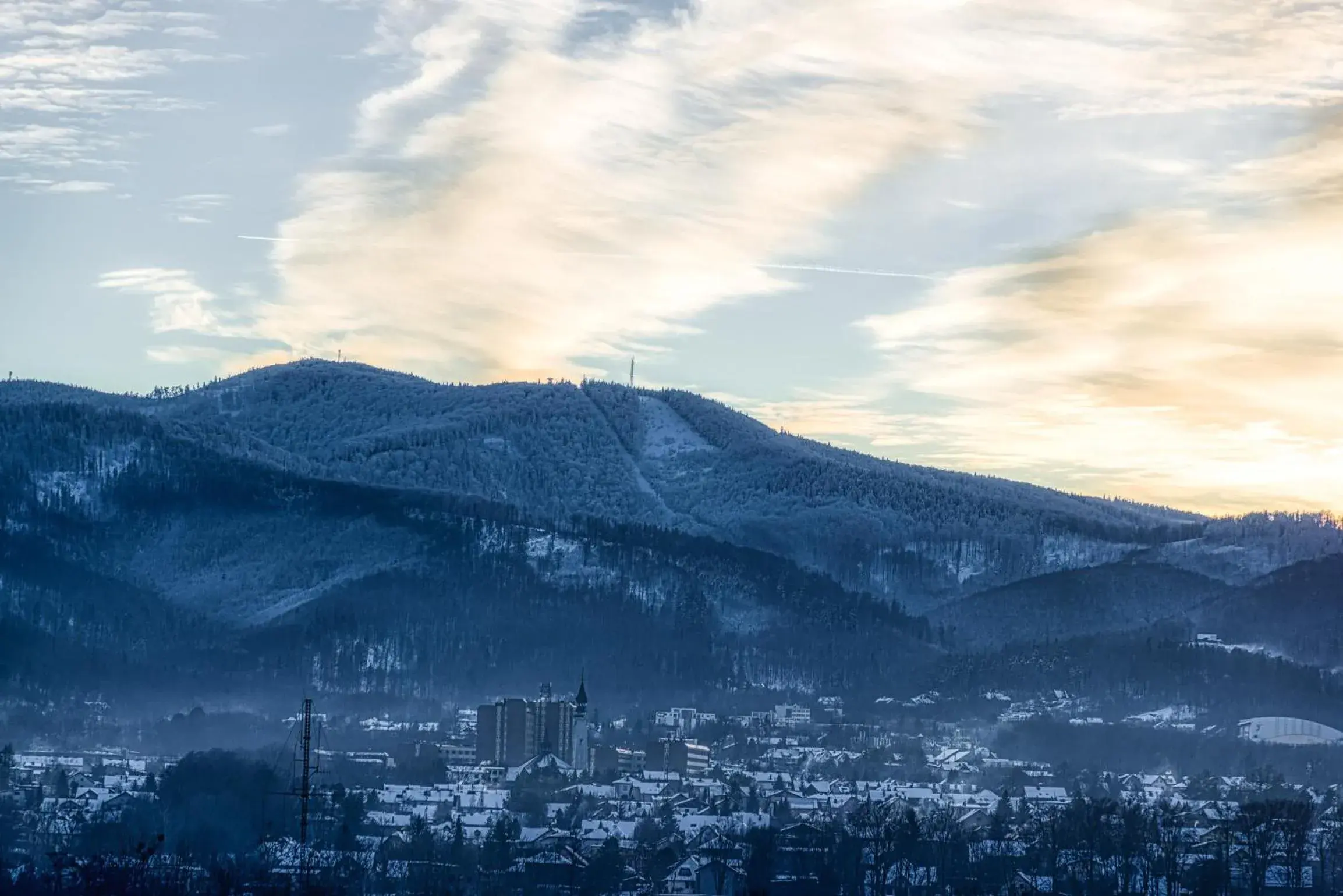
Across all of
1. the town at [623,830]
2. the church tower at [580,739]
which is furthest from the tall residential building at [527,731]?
the town at [623,830]

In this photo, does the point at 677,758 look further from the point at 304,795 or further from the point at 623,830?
the point at 304,795

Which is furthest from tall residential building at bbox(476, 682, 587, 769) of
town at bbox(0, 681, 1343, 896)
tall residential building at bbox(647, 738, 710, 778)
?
town at bbox(0, 681, 1343, 896)

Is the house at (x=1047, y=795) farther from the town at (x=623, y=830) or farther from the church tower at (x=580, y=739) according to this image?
the church tower at (x=580, y=739)

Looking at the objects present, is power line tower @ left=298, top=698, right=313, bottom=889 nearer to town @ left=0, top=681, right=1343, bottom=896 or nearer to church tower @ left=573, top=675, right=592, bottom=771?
town @ left=0, top=681, right=1343, bottom=896

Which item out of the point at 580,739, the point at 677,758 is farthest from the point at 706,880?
the point at 580,739

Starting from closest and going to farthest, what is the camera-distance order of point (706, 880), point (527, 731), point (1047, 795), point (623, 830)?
point (706, 880)
point (623, 830)
point (1047, 795)
point (527, 731)

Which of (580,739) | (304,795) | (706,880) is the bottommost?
(706,880)

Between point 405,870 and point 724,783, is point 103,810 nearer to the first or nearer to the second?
point 405,870
